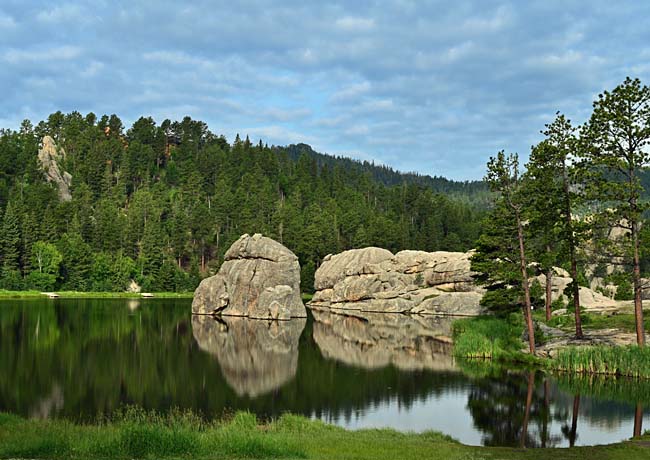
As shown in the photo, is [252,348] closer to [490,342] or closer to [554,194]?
[490,342]

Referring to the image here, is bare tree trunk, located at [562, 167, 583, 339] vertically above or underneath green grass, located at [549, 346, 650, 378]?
above

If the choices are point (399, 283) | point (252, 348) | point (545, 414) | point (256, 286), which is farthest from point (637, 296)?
point (399, 283)

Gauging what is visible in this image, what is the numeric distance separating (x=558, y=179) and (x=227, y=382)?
32.1m

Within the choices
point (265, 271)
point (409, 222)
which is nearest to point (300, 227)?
point (409, 222)

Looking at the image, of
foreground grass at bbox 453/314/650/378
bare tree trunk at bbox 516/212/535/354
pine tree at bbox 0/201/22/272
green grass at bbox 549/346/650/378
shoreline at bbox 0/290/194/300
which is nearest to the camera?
green grass at bbox 549/346/650/378

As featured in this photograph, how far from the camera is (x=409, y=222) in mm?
171875

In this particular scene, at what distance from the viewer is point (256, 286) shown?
88312mm

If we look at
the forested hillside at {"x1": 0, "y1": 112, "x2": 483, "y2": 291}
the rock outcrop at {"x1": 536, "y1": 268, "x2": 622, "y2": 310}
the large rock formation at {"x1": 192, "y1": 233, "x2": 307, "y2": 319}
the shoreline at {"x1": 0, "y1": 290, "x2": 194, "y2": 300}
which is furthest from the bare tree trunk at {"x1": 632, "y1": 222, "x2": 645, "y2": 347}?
the shoreline at {"x1": 0, "y1": 290, "x2": 194, "y2": 300}

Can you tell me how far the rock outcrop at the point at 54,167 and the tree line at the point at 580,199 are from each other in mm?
142636

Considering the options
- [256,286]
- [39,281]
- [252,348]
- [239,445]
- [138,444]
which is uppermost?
[39,281]

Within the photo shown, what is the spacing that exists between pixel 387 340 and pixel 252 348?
598 inches

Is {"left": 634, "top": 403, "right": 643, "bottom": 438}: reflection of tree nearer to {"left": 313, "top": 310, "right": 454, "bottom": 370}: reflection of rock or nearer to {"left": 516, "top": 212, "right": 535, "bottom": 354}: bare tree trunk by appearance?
{"left": 516, "top": 212, "right": 535, "bottom": 354}: bare tree trunk

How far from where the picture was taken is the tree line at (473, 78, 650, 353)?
3875 centimetres

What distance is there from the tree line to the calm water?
8.56m
